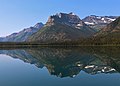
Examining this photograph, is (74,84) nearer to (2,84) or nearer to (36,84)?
(36,84)

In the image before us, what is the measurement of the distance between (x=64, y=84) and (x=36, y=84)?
5229mm

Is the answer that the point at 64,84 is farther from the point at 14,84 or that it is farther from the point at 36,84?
the point at 14,84

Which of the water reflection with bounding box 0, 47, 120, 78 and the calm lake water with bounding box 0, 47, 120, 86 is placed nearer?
the calm lake water with bounding box 0, 47, 120, 86

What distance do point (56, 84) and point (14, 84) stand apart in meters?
7.81

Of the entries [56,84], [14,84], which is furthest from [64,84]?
[14,84]

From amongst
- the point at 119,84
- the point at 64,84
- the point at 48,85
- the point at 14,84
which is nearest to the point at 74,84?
the point at 64,84

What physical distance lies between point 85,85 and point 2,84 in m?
15.2

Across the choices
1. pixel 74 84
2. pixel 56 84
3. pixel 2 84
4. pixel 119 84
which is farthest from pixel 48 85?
pixel 119 84

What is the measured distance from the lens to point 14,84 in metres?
48.2

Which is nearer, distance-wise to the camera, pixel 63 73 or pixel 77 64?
pixel 63 73

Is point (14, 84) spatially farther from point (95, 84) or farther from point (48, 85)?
point (95, 84)

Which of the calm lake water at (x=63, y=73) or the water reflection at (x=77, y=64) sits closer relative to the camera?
the calm lake water at (x=63, y=73)

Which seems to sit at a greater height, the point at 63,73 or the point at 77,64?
the point at 77,64

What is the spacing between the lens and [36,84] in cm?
4734
